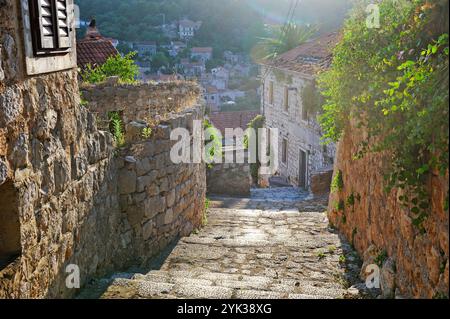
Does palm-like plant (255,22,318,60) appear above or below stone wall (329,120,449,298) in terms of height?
above

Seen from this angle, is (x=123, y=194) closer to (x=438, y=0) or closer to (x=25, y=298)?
(x=25, y=298)

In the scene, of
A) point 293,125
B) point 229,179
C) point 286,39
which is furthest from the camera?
point 286,39

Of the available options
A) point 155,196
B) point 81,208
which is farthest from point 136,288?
point 155,196

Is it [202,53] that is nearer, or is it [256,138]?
[256,138]

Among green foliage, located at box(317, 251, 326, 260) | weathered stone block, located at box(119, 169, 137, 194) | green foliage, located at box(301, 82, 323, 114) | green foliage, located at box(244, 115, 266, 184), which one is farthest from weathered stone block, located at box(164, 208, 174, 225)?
green foliage, located at box(244, 115, 266, 184)

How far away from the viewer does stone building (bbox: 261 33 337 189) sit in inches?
615

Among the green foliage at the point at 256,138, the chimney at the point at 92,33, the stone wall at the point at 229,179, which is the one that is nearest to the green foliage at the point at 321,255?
the stone wall at the point at 229,179

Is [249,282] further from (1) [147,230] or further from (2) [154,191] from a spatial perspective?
(2) [154,191]

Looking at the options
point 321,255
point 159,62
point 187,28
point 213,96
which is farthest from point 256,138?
point 187,28

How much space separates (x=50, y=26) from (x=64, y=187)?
1.17 meters

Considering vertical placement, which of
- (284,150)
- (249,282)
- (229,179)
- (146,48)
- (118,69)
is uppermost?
(146,48)

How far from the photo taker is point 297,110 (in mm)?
17562

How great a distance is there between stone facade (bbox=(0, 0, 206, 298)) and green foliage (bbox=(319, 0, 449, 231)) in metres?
2.26

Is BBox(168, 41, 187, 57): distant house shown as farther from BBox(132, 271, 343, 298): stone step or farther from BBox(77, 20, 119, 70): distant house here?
BBox(132, 271, 343, 298): stone step
